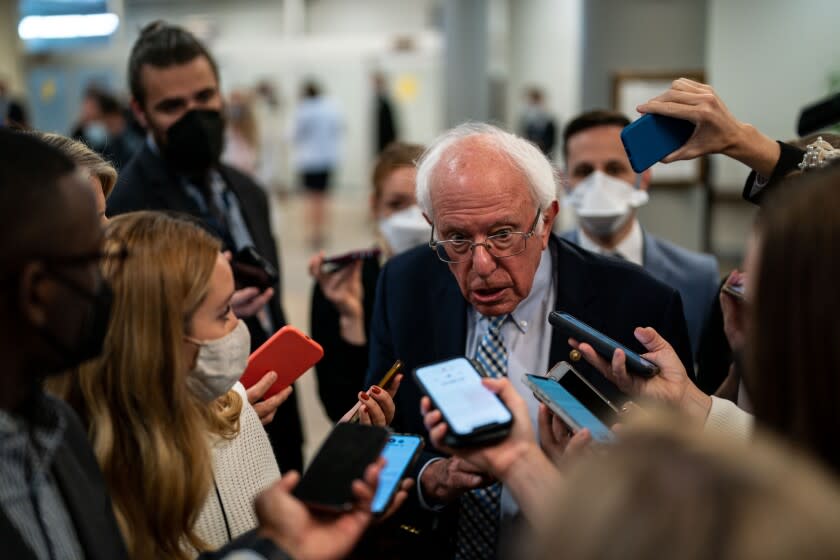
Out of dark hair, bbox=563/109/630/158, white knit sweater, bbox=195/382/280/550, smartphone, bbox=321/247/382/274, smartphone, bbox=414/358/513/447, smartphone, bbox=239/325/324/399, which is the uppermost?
dark hair, bbox=563/109/630/158

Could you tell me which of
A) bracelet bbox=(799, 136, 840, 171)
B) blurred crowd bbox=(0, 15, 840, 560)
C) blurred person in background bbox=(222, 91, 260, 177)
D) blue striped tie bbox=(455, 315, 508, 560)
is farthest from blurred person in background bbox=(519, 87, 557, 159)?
blue striped tie bbox=(455, 315, 508, 560)

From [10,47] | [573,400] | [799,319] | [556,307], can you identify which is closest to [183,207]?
[556,307]

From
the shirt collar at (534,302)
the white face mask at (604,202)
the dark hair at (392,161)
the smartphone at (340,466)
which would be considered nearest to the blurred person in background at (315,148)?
the dark hair at (392,161)

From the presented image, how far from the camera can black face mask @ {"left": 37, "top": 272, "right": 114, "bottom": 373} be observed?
1240 millimetres

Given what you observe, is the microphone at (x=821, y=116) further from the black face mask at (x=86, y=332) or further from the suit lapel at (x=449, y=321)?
the black face mask at (x=86, y=332)

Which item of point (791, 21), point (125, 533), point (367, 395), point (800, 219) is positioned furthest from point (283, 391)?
point (791, 21)

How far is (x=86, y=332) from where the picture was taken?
1305 mm

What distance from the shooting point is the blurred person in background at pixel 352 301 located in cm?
290

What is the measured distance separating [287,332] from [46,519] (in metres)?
0.91

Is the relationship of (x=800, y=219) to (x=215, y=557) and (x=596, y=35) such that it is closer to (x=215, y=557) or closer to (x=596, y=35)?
(x=215, y=557)

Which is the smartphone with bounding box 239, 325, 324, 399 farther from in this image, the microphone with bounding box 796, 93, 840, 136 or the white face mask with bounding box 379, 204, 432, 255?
the microphone with bounding box 796, 93, 840, 136

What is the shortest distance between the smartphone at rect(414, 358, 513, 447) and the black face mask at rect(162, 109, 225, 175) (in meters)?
1.74

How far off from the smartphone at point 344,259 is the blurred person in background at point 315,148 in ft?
27.8

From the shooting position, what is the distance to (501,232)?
2137 mm
